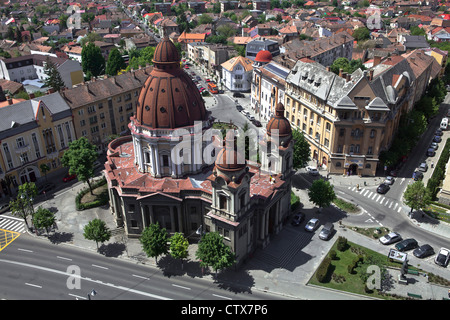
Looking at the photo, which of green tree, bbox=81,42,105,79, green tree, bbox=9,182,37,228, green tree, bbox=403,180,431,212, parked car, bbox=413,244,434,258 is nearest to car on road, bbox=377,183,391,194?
green tree, bbox=403,180,431,212

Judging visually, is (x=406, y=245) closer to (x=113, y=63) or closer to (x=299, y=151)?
(x=299, y=151)

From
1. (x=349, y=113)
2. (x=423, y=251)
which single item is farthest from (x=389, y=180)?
(x=423, y=251)

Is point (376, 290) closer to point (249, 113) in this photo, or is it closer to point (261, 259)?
point (261, 259)

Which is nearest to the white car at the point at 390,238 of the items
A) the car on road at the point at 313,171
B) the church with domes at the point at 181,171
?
the church with domes at the point at 181,171

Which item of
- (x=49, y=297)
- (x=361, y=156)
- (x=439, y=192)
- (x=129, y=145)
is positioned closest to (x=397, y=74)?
(x=361, y=156)

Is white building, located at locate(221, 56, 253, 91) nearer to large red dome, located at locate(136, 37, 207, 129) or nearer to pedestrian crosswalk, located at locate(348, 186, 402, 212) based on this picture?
pedestrian crosswalk, located at locate(348, 186, 402, 212)

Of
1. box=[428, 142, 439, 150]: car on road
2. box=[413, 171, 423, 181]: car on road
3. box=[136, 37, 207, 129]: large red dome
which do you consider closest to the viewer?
box=[136, 37, 207, 129]: large red dome

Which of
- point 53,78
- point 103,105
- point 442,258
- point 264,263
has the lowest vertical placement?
point 264,263
